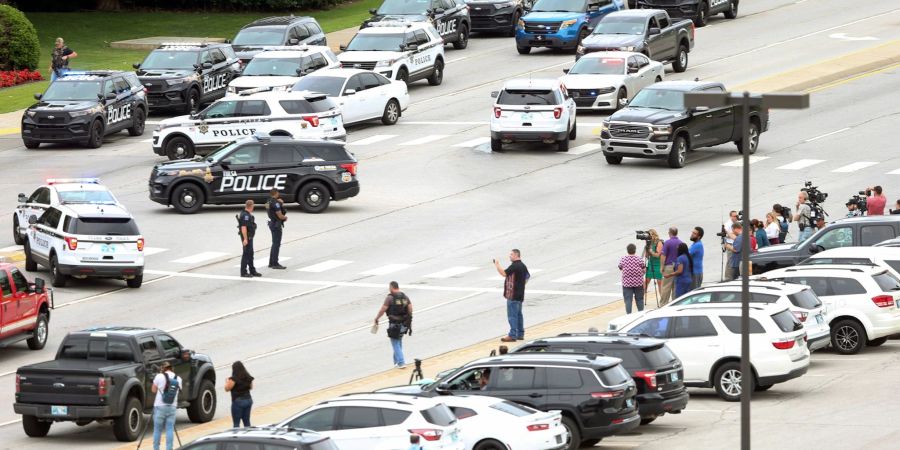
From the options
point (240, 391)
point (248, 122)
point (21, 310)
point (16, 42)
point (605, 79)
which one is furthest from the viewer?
point (16, 42)

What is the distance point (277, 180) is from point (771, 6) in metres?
33.4

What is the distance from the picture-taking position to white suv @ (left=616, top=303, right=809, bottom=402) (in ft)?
84.5

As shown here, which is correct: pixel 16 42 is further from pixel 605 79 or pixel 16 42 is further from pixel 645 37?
pixel 645 37

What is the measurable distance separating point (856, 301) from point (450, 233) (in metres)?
11.2

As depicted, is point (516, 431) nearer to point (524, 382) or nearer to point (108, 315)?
point (524, 382)

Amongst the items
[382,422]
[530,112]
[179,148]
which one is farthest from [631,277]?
[179,148]

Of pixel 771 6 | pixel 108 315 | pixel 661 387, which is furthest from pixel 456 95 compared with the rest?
pixel 661 387

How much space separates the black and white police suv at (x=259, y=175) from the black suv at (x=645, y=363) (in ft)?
54.4

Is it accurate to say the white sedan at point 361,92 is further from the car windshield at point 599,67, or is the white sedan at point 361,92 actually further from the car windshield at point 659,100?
the car windshield at point 659,100

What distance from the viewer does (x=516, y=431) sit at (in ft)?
69.0

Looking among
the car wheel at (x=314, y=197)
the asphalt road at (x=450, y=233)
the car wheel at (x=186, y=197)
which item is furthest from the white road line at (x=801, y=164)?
the car wheel at (x=186, y=197)

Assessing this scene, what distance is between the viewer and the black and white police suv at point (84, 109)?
4647 cm

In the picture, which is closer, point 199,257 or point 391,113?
point 199,257

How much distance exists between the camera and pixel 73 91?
1864 inches
